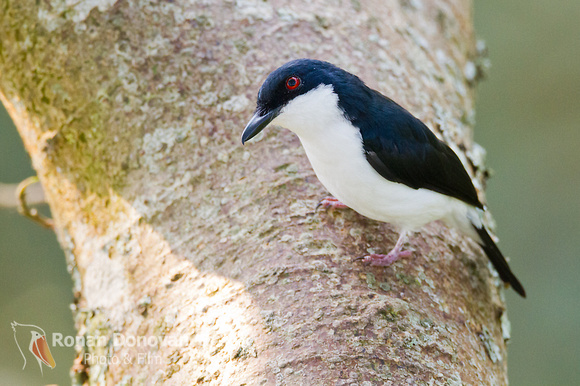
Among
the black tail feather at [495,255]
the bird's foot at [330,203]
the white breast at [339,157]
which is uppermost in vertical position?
the white breast at [339,157]

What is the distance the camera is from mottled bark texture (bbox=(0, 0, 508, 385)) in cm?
222

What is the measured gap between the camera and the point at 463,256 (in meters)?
2.89

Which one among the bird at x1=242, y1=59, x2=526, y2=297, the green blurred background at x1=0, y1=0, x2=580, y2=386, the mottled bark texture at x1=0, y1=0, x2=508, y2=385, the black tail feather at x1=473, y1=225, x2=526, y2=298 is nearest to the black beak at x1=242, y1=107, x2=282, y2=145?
the bird at x1=242, y1=59, x2=526, y2=297

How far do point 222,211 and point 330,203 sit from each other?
1.62 ft

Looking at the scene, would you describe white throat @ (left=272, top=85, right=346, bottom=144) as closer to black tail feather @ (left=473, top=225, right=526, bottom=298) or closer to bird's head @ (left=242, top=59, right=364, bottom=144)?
bird's head @ (left=242, top=59, right=364, bottom=144)

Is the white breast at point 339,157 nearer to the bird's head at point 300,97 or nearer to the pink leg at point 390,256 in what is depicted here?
the bird's head at point 300,97

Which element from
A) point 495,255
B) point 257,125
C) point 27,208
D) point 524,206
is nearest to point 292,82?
point 257,125

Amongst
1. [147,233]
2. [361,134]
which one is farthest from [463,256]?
[147,233]

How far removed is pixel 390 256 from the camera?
2.55 metres

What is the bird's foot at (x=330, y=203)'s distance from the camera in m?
2.68

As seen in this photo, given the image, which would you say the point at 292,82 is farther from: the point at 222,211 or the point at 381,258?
the point at 381,258

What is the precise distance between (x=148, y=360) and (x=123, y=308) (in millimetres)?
332

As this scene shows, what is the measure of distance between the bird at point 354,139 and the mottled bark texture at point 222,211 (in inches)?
6.2

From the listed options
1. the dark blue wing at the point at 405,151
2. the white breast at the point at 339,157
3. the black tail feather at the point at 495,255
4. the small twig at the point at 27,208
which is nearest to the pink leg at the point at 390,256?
the white breast at the point at 339,157
